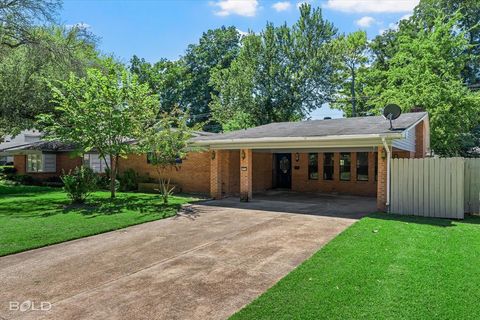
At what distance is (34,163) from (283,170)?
55.5 ft

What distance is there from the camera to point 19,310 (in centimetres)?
413

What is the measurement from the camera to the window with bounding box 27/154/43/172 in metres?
23.1

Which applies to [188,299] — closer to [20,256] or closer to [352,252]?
[352,252]

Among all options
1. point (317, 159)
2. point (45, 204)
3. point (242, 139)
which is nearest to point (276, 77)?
point (317, 159)

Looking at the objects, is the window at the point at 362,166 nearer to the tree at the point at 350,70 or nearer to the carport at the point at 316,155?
the carport at the point at 316,155

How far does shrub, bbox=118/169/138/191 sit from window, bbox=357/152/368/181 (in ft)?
35.9

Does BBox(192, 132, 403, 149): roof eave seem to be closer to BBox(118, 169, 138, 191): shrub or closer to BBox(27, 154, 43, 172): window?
BBox(118, 169, 138, 191): shrub

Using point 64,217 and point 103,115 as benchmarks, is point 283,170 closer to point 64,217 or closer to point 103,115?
point 103,115

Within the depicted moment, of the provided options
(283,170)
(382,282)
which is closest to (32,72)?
(283,170)

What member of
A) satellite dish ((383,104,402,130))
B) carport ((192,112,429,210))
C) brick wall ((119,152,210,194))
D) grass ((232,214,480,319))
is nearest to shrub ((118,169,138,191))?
brick wall ((119,152,210,194))

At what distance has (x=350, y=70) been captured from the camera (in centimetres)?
3102

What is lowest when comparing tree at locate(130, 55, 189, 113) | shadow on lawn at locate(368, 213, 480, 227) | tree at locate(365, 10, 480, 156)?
shadow on lawn at locate(368, 213, 480, 227)

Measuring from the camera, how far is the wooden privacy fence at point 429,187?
9.36 m

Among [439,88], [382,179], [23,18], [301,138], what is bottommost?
[382,179]
